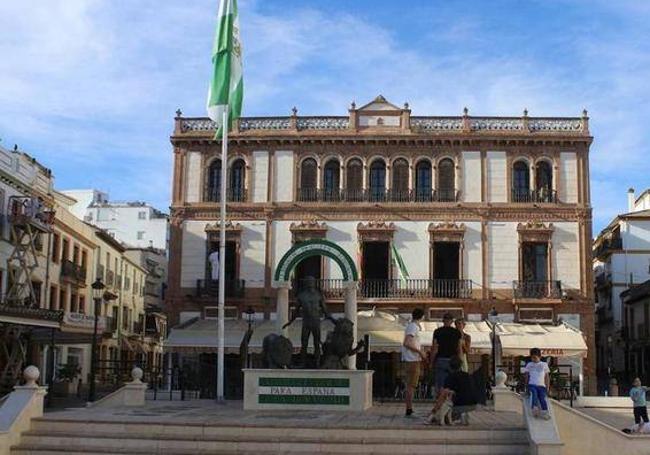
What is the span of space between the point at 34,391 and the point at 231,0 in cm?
1335

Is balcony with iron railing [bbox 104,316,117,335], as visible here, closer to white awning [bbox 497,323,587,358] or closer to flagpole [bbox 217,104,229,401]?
white awning [bbox 497,323,587,358]

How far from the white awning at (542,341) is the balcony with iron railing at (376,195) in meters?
6.85

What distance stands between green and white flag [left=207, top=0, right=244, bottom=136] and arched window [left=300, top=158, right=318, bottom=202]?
14067 millimetres

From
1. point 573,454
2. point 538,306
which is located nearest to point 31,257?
point 538,306

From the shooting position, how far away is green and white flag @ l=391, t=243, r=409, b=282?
35.7m

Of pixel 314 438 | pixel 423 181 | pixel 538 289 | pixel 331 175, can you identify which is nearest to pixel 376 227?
pixel 423 181

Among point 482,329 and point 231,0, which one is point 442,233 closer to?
point 482,329

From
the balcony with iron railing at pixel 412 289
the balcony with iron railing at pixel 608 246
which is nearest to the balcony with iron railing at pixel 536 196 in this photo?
the balcony with iron railing at pixel 412 289

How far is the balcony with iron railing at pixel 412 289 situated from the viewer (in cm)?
3703

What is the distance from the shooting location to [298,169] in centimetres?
3869

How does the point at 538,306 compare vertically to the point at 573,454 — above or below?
above

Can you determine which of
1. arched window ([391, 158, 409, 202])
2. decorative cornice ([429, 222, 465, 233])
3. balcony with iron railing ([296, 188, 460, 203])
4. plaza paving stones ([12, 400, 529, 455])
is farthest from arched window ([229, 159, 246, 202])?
plaza paving stones ([12, 400, 529, 455])

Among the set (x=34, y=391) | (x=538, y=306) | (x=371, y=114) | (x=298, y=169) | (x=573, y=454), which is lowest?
(x=573, y=454)

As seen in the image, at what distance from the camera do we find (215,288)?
→ 123ft
